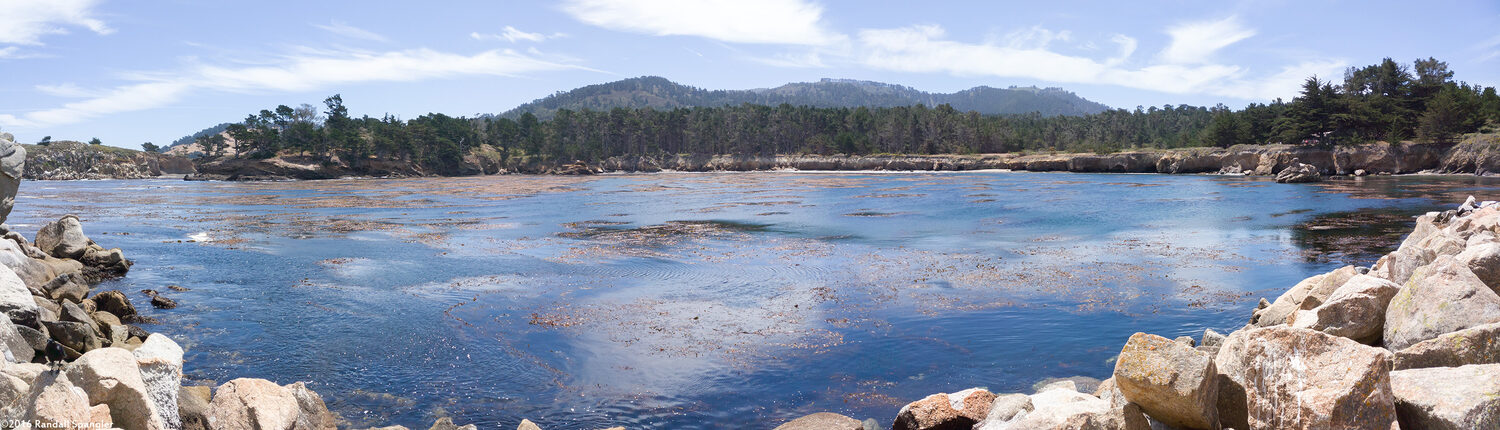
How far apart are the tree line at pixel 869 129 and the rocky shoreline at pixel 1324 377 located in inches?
3856

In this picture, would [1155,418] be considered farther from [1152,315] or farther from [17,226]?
[17,226]

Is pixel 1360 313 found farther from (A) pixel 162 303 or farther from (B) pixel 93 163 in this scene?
(B) pixel 93 163

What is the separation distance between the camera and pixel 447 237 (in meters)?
34.3

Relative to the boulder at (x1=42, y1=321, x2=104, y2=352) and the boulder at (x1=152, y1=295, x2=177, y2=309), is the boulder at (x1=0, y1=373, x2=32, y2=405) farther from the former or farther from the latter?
the boulder at (x1=152, y1=295, x2=177, y2=309)

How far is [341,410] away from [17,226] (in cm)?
4139

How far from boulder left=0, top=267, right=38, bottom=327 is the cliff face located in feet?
509

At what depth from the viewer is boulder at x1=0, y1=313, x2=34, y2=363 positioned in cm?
975

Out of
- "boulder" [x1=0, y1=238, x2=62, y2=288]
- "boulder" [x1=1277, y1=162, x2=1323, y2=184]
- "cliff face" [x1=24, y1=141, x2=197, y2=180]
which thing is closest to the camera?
"boulder" [x1=0, y1=238, x2=62, y2=288]

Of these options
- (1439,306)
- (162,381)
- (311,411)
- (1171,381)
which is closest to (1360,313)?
(1439,306)

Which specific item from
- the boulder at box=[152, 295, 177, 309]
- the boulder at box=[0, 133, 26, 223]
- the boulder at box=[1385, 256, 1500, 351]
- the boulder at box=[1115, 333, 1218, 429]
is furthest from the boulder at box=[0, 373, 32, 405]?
the boulder at box=[0, 133, 26, 223]

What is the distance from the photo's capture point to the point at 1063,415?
292 inches

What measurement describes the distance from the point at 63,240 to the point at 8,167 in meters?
7.30

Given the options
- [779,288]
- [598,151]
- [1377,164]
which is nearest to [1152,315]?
[779,288]

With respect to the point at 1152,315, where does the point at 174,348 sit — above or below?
above
